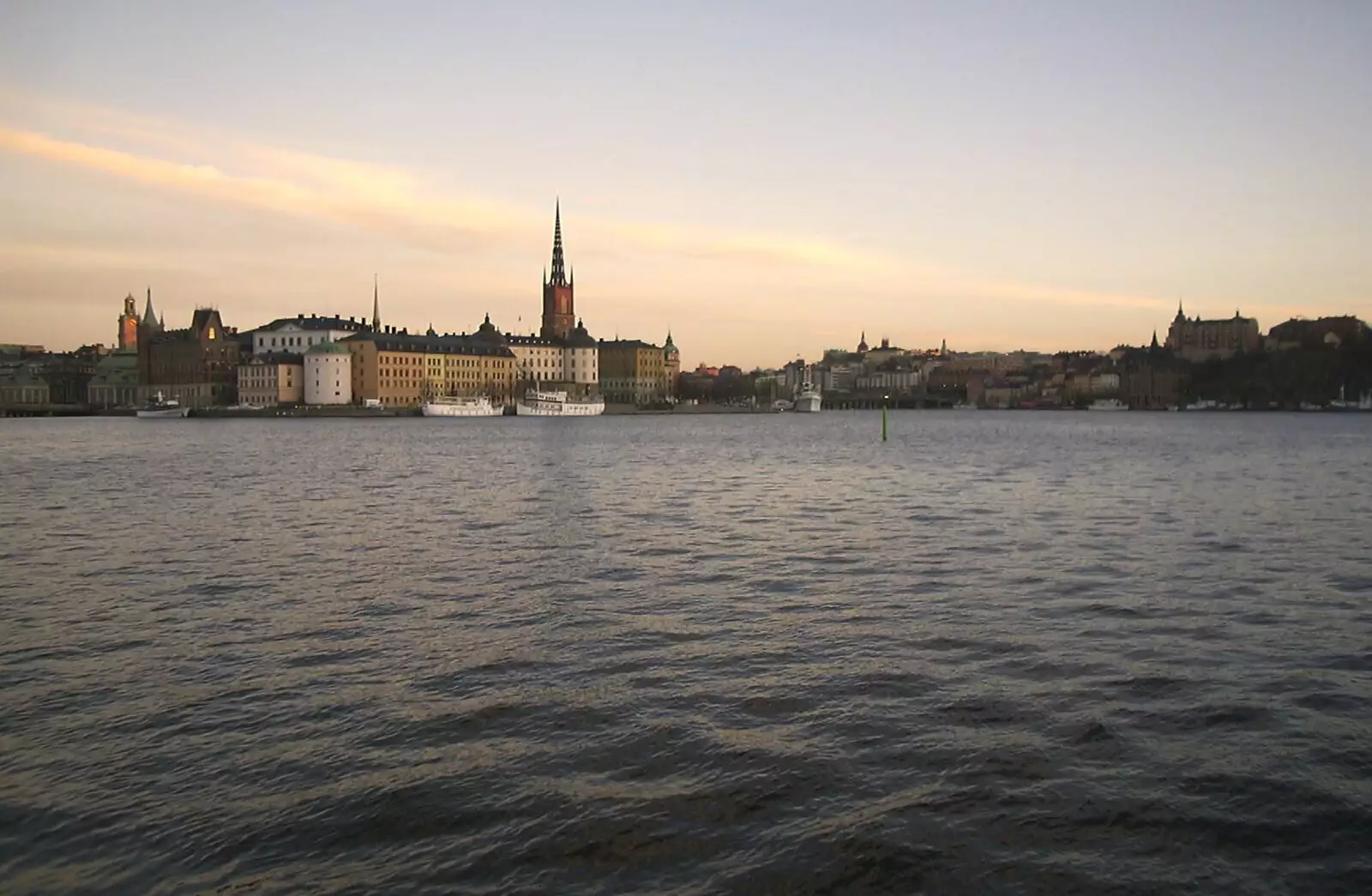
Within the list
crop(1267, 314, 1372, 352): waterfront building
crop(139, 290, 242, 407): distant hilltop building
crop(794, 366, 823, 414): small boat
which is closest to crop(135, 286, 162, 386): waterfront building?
crop(139, 290, 242, 407): distant hilltop building

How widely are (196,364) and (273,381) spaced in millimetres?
14273

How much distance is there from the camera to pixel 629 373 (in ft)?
560

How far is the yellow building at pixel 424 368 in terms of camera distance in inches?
5128

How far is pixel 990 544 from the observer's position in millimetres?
18438

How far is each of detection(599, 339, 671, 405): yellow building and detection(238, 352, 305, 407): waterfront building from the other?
1982 inches

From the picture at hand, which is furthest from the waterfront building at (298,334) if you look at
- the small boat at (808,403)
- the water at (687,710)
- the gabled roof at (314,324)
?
the water at (687,710)

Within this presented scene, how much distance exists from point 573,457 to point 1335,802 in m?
41.8

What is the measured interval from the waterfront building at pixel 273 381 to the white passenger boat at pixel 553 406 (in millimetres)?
23888

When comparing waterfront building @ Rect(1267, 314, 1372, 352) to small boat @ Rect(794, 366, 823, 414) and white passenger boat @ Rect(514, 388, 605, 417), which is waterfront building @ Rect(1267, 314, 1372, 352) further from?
white passenger boat @ Rect(514, 388, 605, 417)

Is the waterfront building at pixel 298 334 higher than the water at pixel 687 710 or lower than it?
higher

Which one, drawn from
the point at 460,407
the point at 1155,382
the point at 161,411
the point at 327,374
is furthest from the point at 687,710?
the point at 1155,382

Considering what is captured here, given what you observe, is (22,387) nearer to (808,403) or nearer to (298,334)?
(298,334)

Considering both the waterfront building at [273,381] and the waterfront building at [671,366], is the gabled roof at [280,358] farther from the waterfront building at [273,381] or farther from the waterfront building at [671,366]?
the waterfront building at [671,366]

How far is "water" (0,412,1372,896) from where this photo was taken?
20.4 feet
